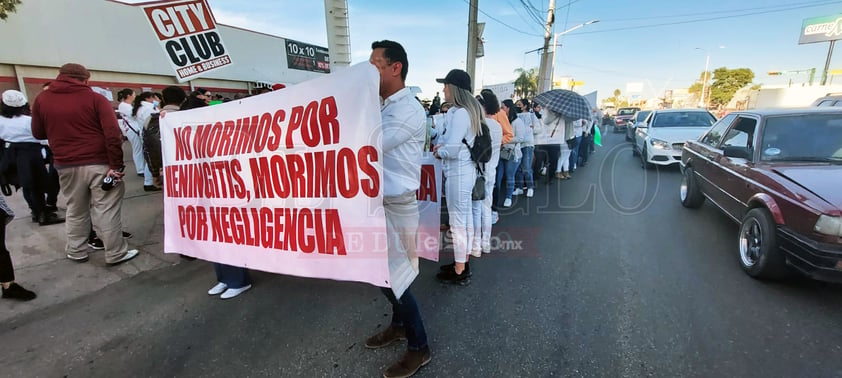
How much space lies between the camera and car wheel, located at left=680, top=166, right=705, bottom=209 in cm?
550

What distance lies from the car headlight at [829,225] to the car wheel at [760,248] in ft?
1.45

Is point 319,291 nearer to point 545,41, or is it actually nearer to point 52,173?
point 52,173

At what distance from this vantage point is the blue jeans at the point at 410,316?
2117 mm

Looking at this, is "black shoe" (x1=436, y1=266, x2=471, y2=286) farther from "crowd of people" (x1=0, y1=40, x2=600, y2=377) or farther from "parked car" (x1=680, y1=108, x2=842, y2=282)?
"parked car" (x1=680, y1=108, x2=842, y2=282)

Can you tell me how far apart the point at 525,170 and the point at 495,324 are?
4.58 meters

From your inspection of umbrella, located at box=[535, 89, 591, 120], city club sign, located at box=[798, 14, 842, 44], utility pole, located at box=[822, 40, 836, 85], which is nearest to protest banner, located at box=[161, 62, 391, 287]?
umbrella, located at box=[535, 89, 591, 120]

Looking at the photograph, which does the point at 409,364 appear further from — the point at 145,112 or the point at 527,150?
the point at 145,112

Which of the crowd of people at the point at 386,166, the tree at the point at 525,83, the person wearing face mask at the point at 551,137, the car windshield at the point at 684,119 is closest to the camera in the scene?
the crowd of people at the point at 386,166

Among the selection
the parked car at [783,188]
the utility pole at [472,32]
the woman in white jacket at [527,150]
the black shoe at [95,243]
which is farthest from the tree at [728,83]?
the black shoe at [95,243]

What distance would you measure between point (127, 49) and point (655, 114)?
64.8 feet

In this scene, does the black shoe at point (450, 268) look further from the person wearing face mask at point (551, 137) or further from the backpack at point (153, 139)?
the person wearing face mask at point (551, 137)

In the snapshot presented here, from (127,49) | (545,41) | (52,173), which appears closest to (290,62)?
(127,49)

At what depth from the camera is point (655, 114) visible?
10141mm

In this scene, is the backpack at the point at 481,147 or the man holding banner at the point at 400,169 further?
the backpack at the point at 481,147
